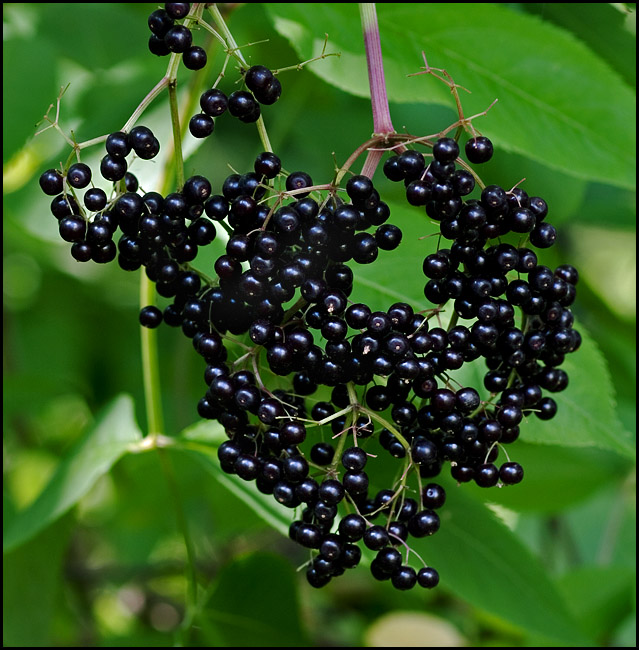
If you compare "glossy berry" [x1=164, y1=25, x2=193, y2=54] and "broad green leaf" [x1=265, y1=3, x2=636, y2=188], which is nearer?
"glossy berry" [x1=164, y1=25, x2=193, y2=54]

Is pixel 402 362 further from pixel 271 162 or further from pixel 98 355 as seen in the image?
pixel 98 355

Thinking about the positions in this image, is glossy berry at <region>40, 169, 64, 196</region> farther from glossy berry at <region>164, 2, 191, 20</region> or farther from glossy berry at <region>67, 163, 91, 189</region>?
glossy berry at <region>164, 2, 191, 20</region>

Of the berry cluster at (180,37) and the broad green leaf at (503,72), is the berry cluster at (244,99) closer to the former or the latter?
the berry cluster at (180,37)

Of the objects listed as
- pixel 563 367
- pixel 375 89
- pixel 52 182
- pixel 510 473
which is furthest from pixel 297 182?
pixel 563 367

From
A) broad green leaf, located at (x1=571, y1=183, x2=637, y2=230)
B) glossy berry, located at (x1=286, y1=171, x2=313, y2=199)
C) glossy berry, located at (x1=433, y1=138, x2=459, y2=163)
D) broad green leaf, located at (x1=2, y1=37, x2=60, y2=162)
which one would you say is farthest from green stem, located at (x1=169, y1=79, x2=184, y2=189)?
broad green leaf, located at (x1=571, y1=183, x2=637, y2=230)

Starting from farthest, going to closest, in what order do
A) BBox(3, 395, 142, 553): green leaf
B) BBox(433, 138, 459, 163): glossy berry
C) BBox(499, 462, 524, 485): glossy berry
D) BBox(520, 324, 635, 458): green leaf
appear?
BBox(3, 395, 142, 553): green leaf < BBox(520, 324, 635, 458): green leaf < BBox(499, 462, 524, 485): glossy berry < BBox(433, 138, 459, 163): glossy berry

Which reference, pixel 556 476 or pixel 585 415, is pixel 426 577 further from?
pixel 556 476

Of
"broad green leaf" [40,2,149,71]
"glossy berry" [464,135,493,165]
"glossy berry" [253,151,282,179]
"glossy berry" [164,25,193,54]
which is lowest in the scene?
"glossy berry" [253,151,282,179]
